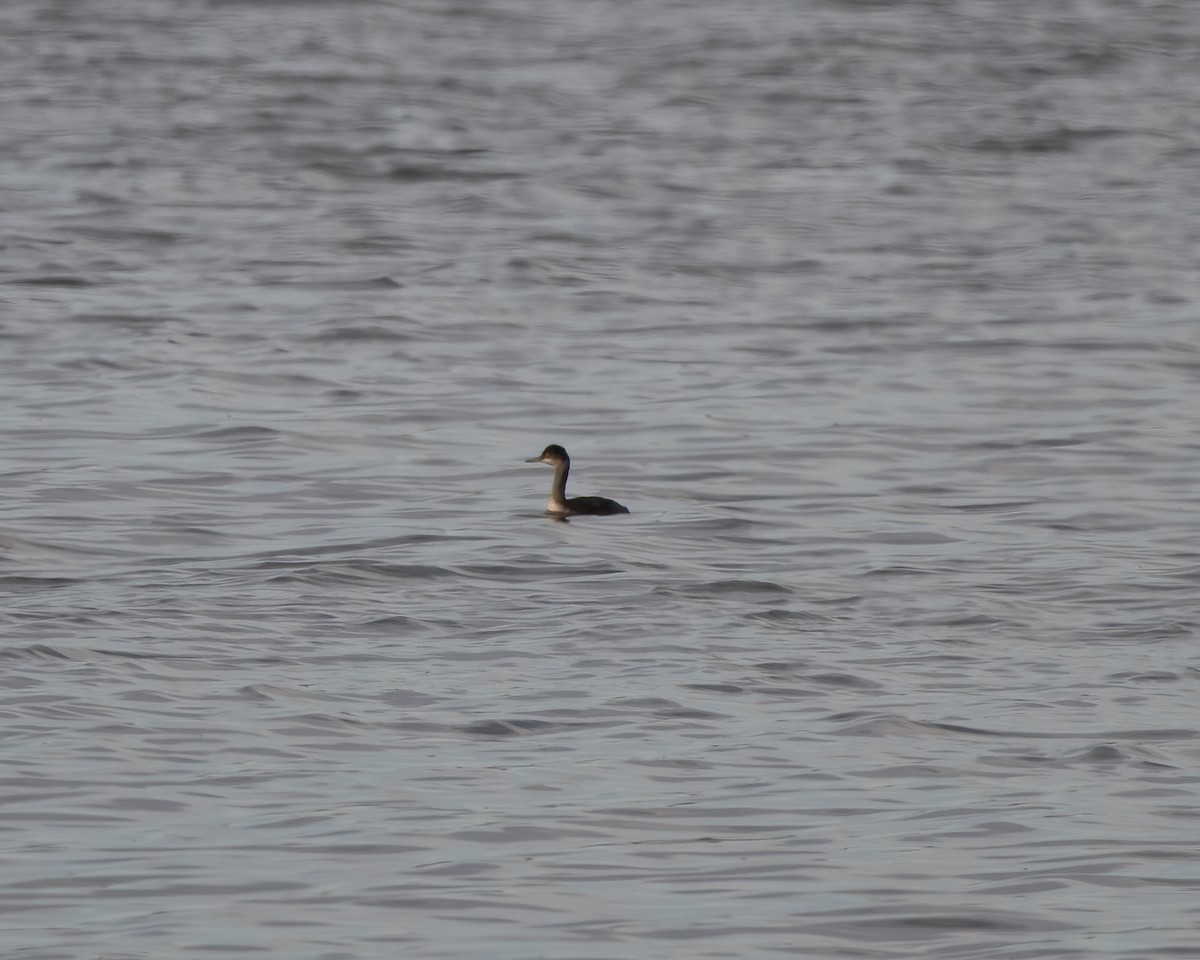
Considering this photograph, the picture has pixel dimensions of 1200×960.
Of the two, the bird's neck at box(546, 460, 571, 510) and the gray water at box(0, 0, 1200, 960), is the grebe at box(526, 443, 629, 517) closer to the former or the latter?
the bird's neck at box(546, 460, 571, 510)

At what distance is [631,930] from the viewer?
7.94 m

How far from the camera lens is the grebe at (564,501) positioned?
1508 centimetres

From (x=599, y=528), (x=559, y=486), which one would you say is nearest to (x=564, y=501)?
(x=559, y=486)

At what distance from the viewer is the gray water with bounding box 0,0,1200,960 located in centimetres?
846

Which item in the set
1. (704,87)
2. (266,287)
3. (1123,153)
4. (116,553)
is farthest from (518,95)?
(116,553)

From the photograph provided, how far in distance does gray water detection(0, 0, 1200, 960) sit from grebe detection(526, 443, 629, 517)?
0.30m

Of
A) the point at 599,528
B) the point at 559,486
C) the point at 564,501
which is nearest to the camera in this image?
the point at 599,528

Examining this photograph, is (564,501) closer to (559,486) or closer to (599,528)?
(559,486)

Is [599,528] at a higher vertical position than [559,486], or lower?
lower

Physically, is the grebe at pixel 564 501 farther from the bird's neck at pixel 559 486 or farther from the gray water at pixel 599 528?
the gray water at pixel 599 528

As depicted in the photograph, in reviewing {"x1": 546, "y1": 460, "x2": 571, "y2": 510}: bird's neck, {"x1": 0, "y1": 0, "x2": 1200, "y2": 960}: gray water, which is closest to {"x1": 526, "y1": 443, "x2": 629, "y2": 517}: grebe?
{"x1": 546, "y1": 460, "x2": 571, "y2": 510}: bird's neck

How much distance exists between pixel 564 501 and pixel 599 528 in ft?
1.52

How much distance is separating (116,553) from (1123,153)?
19969 millimetres

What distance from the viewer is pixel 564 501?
15.3 metres
